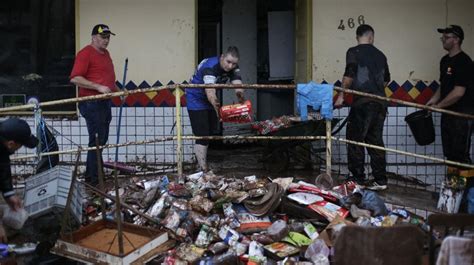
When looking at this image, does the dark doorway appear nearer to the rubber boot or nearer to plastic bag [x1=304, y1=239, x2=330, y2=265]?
the rubber boot

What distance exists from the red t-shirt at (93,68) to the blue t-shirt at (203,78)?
103 cm

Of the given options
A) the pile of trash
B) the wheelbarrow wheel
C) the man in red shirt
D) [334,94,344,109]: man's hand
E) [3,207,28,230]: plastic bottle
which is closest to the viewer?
[3,207,28,230]: plastic bottle

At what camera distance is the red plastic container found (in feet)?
23.4

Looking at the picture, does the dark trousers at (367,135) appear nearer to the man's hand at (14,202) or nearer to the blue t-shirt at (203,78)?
the blue t-shirt at (203,78)

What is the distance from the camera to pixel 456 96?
7520 mm

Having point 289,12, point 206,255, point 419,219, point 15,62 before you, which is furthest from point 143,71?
point 419,219

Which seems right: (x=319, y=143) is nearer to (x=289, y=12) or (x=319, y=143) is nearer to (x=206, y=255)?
(x=289, y=12)

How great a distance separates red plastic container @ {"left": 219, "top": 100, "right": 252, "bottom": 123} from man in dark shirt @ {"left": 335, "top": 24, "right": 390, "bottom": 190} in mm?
1326

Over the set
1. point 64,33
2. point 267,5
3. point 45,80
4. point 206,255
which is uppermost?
point 267,5

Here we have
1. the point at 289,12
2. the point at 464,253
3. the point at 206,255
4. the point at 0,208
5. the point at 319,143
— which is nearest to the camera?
the point at 464,253

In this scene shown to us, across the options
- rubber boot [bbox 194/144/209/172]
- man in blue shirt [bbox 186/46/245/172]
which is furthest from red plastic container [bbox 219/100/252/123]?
rubber boot [bbox 194/144/209/172]

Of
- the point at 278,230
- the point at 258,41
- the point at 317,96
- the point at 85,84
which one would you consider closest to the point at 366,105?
the point at 317,96

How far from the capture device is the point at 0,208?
21.1 ft

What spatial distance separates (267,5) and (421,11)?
2.63 m
